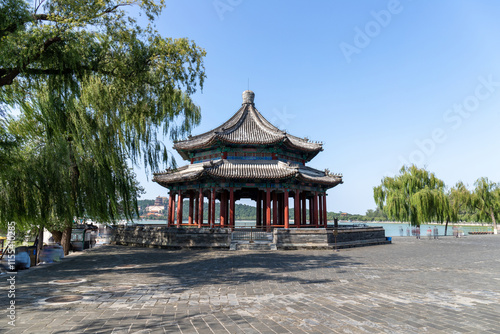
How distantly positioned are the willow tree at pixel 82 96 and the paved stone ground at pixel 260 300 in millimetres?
2579

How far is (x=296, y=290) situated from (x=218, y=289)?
192 cm

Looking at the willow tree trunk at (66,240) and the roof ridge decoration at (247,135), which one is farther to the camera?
the roof ridge decoration at (247,135)

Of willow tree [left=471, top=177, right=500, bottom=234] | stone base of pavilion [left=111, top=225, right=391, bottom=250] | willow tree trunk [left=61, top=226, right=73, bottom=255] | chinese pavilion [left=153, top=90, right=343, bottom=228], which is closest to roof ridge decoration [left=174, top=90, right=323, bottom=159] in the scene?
chinese pavilion [left=153, top=90, right=343, bottom=228]

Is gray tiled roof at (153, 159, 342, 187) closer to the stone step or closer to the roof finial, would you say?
the stone step

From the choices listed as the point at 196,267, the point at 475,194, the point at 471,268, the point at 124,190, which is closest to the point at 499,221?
the point at 475,194

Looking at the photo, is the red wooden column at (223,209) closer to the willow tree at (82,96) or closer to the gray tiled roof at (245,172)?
the gray tiled roof at (245,172)

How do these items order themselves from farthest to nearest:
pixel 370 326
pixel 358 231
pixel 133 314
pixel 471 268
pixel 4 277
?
pixel 358 231, pixel 471 268, pixel 4 277, pixel 133 314, pixel 370 326

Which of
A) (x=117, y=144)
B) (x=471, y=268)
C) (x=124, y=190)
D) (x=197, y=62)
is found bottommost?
(x=471, y=268)

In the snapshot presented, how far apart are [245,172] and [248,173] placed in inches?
10.1

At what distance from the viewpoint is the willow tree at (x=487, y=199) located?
3716 cm

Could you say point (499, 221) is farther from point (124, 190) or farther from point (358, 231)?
point (124, 190)

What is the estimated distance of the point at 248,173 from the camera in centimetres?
2022

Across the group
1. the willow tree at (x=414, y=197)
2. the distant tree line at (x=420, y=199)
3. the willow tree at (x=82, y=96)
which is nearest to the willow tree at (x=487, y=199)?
the distant tree line at (x=420, y=199)

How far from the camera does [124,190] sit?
968cm
